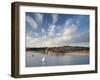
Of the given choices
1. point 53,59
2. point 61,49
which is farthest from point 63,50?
point 53,59

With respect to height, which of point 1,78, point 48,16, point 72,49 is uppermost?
point 48,16

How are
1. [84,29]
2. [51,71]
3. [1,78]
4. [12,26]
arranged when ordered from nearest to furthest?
[1,78], [12,26], [51,71], [84,29]

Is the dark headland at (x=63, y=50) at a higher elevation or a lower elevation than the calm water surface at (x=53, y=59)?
higher

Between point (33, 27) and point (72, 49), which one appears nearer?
point (33, 27)

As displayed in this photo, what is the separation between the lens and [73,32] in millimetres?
2357

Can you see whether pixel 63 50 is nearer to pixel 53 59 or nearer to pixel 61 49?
pixel 61 49

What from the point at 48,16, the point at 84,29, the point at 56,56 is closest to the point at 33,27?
the point at 48,16

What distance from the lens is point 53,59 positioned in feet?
7.46

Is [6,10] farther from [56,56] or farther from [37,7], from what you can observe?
[56,56]

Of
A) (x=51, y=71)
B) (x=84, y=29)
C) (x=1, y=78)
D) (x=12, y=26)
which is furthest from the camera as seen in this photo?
(x=84, y=29)

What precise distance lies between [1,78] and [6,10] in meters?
0.54

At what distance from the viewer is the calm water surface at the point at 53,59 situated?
217 cm

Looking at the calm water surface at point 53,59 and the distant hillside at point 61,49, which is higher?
the distant hillside at point 61,49

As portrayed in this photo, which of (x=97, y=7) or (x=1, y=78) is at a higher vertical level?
(x=97, y=7)
